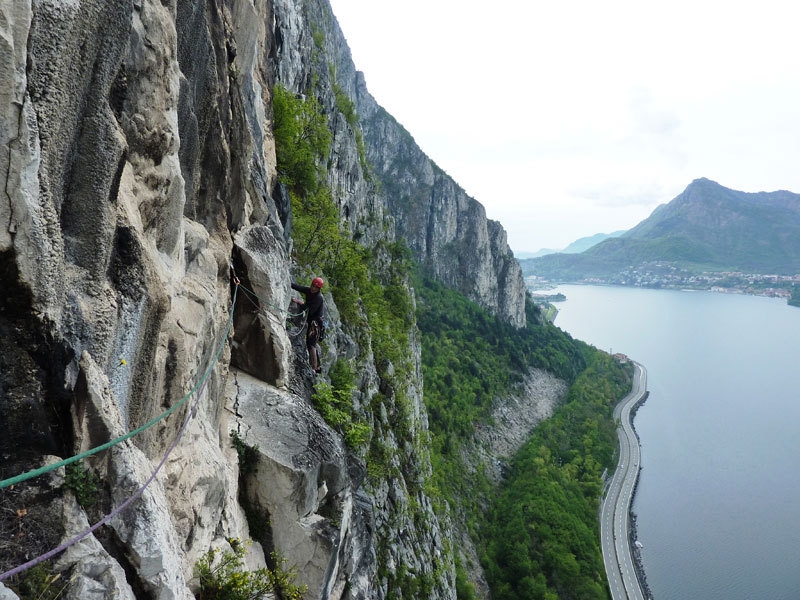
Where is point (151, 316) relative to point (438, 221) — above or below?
below

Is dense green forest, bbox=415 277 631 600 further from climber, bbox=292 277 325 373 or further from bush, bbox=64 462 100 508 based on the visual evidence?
bush, bbox=64 462 100 508

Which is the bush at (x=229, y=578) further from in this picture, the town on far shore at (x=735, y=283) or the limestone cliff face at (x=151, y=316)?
the town on far shore at (x=735, y=283)

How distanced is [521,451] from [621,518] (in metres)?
9.96

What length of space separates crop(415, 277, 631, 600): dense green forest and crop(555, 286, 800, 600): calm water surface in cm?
534

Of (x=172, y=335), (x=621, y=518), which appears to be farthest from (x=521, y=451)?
(x=172, y=335)

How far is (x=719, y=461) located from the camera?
4831cm

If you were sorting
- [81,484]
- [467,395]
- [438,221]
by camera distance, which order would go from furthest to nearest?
[438,221]
[467,395]
[81,484]

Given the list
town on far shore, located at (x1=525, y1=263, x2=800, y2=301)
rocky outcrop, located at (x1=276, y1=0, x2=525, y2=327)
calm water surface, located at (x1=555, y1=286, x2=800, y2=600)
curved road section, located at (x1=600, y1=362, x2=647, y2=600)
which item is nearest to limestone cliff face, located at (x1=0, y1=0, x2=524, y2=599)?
curved road section, located at (x1=600, y1=362, x2=647, y2=600)

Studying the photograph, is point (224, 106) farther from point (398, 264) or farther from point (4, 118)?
point (398, 264)

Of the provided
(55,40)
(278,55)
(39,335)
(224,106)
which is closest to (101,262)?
(39,335)

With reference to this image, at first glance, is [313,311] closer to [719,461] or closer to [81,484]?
[81,484]

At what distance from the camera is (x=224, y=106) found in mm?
7062

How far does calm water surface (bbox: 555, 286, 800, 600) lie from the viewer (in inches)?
1310

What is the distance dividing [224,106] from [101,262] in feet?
14.4
